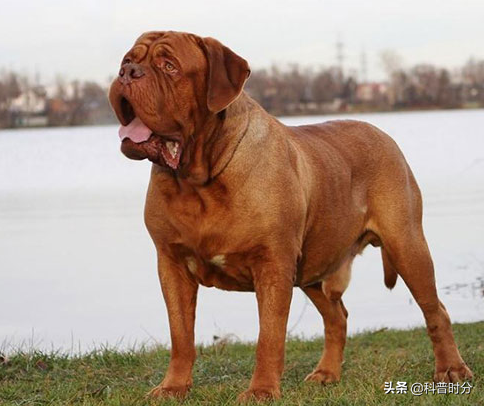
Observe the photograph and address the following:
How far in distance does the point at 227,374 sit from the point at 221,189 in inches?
68.2

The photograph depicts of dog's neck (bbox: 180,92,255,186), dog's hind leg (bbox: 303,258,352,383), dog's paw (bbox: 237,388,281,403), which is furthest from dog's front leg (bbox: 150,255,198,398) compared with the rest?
dog's hind leg (bbox: 303,258,352,383)

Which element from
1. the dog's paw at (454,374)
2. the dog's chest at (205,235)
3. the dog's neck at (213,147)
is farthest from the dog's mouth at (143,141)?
the dog's paw at (454,374)

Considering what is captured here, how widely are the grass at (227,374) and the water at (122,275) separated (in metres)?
1.02

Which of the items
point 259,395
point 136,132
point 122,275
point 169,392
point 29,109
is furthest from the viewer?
point 29,109

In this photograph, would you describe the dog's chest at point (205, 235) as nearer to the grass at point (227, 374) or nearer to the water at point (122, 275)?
the grass at point (227, 374)

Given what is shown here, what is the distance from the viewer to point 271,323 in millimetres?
5129

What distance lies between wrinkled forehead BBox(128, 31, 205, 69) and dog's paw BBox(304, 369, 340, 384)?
209cm

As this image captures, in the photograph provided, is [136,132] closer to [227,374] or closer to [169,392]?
[169,392]

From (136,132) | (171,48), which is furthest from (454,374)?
(171,48)

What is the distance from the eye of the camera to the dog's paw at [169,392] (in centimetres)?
528

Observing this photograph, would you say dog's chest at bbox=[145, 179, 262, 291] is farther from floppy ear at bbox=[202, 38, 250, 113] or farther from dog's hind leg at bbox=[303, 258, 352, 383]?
dog's hind leg at bbox=[303, 258, 352, 383]

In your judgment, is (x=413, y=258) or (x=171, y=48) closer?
(x=171, y=48)

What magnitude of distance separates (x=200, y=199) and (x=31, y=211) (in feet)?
49.1

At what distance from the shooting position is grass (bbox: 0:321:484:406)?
5141 millimetres
